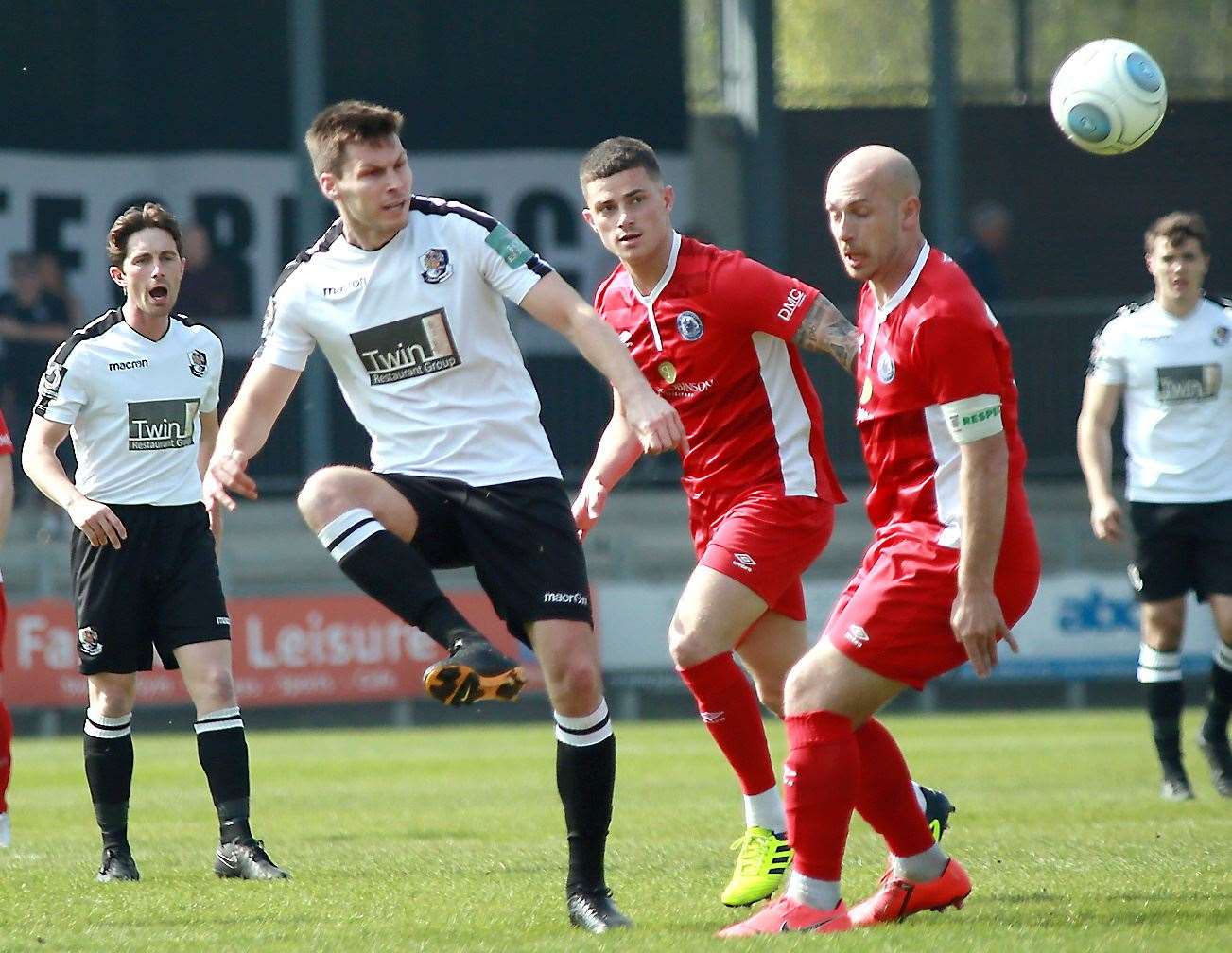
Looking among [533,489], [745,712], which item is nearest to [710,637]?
[745,712]

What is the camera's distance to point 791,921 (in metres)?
5.62

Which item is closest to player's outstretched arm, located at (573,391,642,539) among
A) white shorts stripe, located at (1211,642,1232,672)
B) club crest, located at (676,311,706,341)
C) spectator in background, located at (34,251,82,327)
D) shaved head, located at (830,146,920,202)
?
club crest, located at (676,311,706,341)

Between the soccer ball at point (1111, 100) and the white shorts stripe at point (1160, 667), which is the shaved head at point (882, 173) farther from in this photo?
the white shorts stripe at point (1160, 667)

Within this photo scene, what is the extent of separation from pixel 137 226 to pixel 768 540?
2.62 m

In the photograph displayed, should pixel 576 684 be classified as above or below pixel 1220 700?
above

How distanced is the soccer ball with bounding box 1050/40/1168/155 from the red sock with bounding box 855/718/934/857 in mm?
2541

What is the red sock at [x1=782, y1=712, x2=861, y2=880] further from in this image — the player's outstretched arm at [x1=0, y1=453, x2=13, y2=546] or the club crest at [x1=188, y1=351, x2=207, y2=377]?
the player's outstretched arm at [x1=0, y1=453, x2=13, y2=546]

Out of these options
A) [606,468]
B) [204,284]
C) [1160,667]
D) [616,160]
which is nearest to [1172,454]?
[1160,667]

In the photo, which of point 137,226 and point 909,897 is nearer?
point 909,897

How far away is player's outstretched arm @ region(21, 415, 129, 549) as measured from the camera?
7254 mm

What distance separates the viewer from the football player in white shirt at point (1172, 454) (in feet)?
32.0

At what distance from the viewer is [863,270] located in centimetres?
567

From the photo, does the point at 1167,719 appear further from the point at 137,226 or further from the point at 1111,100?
the point at 137,226

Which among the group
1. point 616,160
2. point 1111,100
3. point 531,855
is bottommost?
point 531,855
